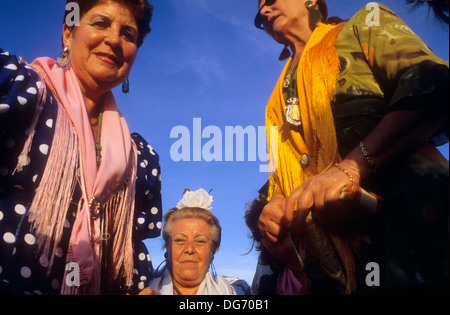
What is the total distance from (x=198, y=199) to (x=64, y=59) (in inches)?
37.6

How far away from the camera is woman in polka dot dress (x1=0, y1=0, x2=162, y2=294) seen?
59.6 inches

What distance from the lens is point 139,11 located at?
1.97 m

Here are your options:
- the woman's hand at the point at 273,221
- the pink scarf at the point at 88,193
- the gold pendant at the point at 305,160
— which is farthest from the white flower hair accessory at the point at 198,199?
the gold pendant at the point at 305,160

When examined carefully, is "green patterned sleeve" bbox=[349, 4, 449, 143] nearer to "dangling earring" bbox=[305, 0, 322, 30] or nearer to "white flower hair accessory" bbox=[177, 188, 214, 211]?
"dangling earring" bbox=[305, 0, 322, 30]

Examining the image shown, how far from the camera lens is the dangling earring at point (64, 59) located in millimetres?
1857

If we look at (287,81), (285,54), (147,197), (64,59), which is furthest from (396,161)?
(64,59)

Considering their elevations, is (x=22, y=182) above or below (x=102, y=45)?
below

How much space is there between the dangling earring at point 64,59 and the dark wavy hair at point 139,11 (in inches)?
6.7

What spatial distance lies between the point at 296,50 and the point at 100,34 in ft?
3.00

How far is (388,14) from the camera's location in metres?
1.57

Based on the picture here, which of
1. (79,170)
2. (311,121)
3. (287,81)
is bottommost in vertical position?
(79,170)

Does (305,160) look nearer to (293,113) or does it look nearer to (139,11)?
(293,113)

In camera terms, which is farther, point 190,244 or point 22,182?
point 190,244

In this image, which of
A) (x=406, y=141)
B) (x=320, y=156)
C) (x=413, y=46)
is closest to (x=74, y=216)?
(x=320, y=156)
